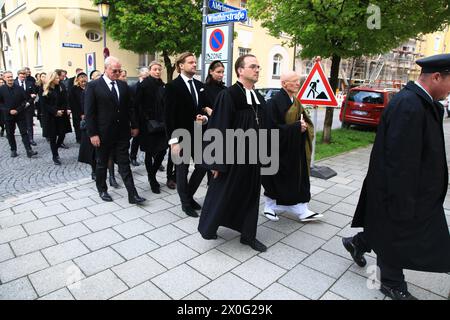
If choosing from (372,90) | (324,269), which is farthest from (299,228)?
(372,90)

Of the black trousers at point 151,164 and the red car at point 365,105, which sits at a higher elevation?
the red car at point 365,105

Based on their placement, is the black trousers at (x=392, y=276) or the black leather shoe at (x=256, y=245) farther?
the black leather shoe at (x=256, y=245)

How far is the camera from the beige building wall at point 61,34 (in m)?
19.6

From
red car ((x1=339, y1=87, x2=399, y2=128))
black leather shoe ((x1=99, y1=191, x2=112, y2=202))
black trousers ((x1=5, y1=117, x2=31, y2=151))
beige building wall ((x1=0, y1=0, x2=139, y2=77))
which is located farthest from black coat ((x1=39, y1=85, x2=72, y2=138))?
beige building wall ((x1=0, y1=0, x2=139, y2=77))

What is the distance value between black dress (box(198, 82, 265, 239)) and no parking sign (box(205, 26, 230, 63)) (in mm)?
3182

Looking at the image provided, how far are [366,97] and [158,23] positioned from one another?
33.2 feet

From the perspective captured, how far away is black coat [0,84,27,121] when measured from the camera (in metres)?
7.80

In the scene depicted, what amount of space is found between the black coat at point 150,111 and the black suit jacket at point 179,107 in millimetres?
1085

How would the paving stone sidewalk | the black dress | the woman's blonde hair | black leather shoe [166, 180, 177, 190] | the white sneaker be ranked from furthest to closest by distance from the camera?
the woman's blonde hair, black leather shoe [166, 180, 177, 190], the white sneaker, the black dress, the paving stone sidewalk

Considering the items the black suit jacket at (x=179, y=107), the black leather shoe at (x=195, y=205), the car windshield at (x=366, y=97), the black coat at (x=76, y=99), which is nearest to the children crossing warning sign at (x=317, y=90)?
the black suit jacket at (x=179, y=107)

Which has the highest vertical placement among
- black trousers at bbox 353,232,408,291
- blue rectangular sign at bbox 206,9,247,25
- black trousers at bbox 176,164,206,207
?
blue rectangular sign at bbox 206,9,247,25

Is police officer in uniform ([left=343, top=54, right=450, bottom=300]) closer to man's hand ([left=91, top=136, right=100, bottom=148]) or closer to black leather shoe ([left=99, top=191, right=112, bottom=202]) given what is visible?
man's hand ([left=91, top=136, right=100, bottom=148])

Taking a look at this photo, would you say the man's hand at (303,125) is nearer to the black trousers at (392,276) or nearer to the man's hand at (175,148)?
the man's hand at (175,148)

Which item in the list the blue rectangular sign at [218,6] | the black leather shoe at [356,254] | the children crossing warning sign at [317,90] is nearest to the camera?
the black leather shoe at [356,254]
